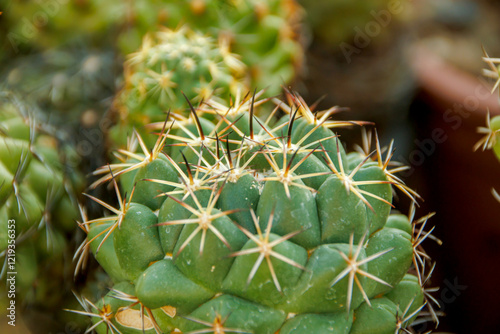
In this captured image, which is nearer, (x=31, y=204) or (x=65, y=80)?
(x=31, y=204)

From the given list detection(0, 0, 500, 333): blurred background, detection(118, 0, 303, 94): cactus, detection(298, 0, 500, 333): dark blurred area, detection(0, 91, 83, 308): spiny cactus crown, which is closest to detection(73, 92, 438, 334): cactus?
detection(0, 91, 83, 308): spiny cactus crown

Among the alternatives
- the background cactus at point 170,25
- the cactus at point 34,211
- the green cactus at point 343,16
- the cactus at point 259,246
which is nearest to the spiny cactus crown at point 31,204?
the cactus at point 34,211

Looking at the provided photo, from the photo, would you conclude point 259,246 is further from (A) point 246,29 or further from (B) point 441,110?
(B) point 441,110

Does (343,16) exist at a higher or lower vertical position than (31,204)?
lower

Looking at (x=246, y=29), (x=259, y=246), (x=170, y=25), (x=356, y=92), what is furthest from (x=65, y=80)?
(x=356, y=92)

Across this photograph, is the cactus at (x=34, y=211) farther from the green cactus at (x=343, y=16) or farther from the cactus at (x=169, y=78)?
the green cactus at (x=343, y=16)

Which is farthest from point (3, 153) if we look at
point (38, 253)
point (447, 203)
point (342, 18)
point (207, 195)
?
point (342, 18)

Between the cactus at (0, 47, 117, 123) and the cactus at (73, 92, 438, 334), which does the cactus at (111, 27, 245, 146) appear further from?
the cactus at (73, 92, 438, 334)
